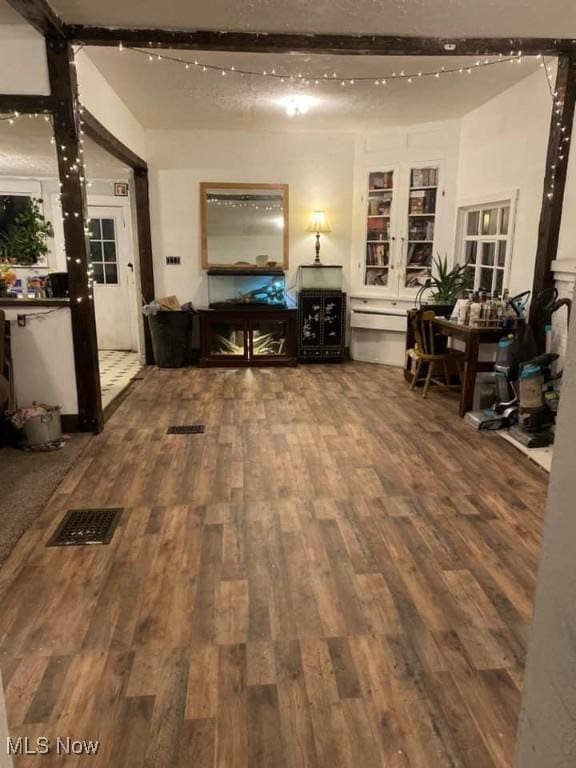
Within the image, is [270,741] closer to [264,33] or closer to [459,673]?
[459,673]

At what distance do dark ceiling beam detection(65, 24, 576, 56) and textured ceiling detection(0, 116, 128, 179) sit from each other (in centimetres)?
147

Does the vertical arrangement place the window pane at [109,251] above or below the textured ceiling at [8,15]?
below

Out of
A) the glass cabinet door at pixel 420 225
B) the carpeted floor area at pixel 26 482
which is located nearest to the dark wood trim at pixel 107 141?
the carpeted floor area at pixel 26 482

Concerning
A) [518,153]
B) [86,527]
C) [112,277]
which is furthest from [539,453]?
[112,277]

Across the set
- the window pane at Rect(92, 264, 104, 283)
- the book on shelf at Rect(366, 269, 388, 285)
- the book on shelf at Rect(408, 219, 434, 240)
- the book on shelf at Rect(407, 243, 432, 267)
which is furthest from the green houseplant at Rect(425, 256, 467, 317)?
the window pane at Rect(92, 264, 104, 283)

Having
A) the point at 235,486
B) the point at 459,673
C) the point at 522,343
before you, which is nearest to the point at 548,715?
the point at 459,673

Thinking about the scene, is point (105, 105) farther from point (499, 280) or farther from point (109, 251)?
point (499, 280)

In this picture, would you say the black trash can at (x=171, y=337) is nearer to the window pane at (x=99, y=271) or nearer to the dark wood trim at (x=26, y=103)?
the window pane at (x=99, y=271)

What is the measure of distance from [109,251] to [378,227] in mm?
3693

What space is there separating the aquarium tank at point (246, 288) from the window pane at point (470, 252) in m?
2.21

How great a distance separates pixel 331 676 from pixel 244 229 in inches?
227

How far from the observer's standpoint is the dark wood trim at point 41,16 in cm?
296

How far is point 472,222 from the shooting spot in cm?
577

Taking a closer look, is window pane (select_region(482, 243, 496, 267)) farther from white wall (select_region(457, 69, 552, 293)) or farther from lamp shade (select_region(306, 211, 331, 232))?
lamp shade (select_region(306, 211, 331, 232))
